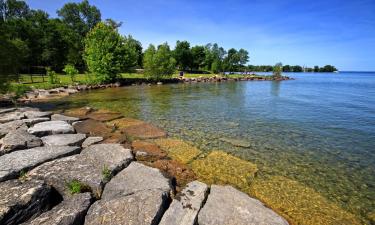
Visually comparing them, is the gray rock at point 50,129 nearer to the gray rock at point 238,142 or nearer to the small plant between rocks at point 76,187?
the small plant between rocks at point 76,187

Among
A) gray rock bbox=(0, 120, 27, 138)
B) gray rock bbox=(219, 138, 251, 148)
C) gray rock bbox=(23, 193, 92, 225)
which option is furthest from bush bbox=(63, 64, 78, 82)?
gray rock bbox=(23, 193, 92, 225)

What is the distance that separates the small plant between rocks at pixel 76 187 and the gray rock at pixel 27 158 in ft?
5.17

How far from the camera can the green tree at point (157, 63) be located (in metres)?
53.3

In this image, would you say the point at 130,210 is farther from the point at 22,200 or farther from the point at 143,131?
the point at 143,131

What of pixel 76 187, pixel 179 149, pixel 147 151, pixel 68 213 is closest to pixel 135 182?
pixel 76 187

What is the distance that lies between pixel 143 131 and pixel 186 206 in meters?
7.70

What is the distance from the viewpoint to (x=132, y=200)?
4.87 meters

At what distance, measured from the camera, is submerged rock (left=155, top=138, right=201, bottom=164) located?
29.9ft

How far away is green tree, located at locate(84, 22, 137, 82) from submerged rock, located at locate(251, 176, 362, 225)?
38820mm

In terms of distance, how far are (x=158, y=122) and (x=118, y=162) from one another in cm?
801

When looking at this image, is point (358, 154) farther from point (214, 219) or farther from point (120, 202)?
point (120, 202)

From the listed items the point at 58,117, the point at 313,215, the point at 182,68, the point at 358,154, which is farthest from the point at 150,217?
the point at 182,68

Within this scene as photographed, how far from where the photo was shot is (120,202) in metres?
4.77

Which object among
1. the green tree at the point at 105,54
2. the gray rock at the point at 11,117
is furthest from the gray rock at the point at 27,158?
the green tree at the point at 105,54
